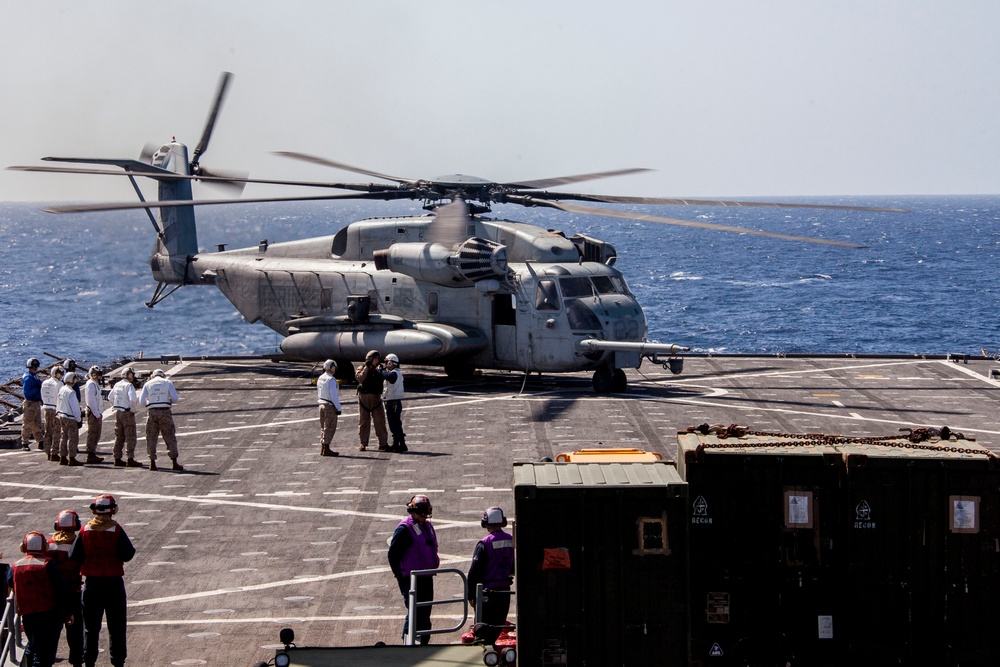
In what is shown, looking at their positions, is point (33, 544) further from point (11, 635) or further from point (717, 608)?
point (717, 608)

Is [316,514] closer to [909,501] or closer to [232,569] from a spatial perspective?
[232,569]

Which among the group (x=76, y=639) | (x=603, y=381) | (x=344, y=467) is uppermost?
(x=76, y=639)

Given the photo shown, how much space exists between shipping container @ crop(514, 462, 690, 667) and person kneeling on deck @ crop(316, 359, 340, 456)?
39.3 feet

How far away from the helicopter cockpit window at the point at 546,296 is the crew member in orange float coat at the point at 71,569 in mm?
17156

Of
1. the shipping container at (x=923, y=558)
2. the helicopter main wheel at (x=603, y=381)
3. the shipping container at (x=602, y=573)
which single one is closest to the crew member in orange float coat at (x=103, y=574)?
the shipping container at (x=602, y=573)

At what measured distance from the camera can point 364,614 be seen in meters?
13.4

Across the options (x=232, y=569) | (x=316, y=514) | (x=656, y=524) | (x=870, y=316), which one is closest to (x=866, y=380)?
(x=316, y=514)

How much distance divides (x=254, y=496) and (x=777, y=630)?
10764 millimetres

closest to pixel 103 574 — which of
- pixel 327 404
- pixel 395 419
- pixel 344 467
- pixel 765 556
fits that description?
pixel 765 556

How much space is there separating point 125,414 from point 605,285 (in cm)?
1205

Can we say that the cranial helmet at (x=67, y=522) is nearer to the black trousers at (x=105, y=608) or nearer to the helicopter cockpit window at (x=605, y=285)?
the black trousers at (x=105, y=608)

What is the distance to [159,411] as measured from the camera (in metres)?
20.6

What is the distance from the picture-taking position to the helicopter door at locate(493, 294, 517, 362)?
93.2ft

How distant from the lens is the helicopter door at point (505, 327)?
28.4 meters
